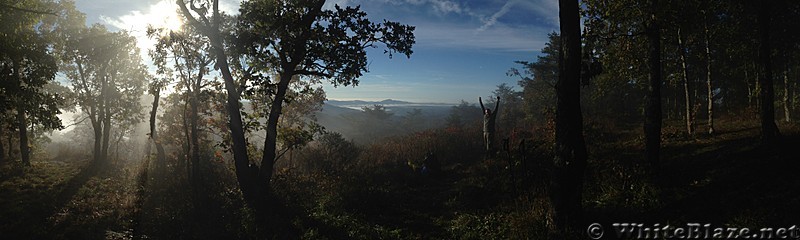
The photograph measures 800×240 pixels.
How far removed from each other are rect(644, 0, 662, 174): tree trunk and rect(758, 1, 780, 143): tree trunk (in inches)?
118

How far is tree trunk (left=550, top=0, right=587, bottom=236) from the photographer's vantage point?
6285 millimetres

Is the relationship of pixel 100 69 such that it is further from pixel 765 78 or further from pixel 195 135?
pixel 765 78

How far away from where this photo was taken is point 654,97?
9062 mm

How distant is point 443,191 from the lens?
12680mm

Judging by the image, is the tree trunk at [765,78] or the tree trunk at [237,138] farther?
the tree trunk at [237,138]

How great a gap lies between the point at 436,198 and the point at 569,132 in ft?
20.5

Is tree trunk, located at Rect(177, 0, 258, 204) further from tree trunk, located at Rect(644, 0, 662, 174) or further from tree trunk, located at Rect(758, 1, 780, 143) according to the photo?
tree trunk, located at Rect(758, 1, 780, 143)

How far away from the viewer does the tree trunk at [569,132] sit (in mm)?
6285

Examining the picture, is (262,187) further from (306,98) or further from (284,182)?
(306,98)

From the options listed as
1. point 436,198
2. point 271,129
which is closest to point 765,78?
point 436,198

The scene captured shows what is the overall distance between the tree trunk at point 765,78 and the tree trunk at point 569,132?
6888 millimetres

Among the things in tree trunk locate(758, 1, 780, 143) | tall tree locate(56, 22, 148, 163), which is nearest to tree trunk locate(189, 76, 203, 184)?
tall tree locate(56, 22, 148, 163)

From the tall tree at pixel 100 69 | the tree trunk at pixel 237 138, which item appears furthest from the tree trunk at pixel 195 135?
the tall tree at pixel 100 69

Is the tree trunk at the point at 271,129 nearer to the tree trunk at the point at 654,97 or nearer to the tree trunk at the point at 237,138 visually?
the tree trunk at the point at 237,138
